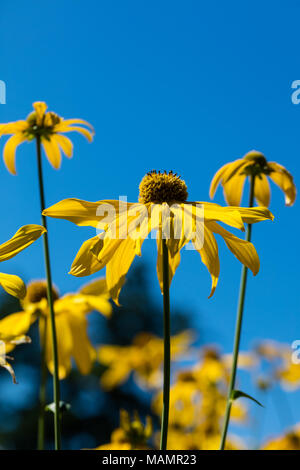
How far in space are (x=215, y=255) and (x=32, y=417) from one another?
44.9 ft

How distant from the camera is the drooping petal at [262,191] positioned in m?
1.72

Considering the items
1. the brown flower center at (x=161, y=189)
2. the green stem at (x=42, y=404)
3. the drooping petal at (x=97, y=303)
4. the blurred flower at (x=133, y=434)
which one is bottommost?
the blurred flower at (x=133, y=434)

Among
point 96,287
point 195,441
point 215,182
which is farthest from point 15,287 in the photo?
point 195,441

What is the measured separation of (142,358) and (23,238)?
2.47 m

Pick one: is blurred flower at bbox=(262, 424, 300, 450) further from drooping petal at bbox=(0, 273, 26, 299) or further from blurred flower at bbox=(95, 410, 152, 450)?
drooping petal at bbox=(0, 273, 26, 299)

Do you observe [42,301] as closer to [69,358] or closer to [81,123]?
[69,358]

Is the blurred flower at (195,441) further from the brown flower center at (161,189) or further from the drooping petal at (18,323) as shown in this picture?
the brown flower center at (161,189)

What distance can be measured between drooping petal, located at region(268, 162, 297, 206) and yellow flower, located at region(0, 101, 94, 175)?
1.80 feet

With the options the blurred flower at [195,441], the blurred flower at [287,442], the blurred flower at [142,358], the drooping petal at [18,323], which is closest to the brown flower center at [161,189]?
the drooping petal at [18,323]

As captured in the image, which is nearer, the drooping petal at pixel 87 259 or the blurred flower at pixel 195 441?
the drooping petal at pixel 87 259

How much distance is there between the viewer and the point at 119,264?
108 centimetres

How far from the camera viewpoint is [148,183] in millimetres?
1283

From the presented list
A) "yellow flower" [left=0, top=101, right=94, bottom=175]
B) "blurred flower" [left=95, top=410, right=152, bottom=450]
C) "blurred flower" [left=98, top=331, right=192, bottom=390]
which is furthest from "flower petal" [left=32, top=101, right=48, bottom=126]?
"blurred flower" [left=98, top=331, right=192, bottom=390]
